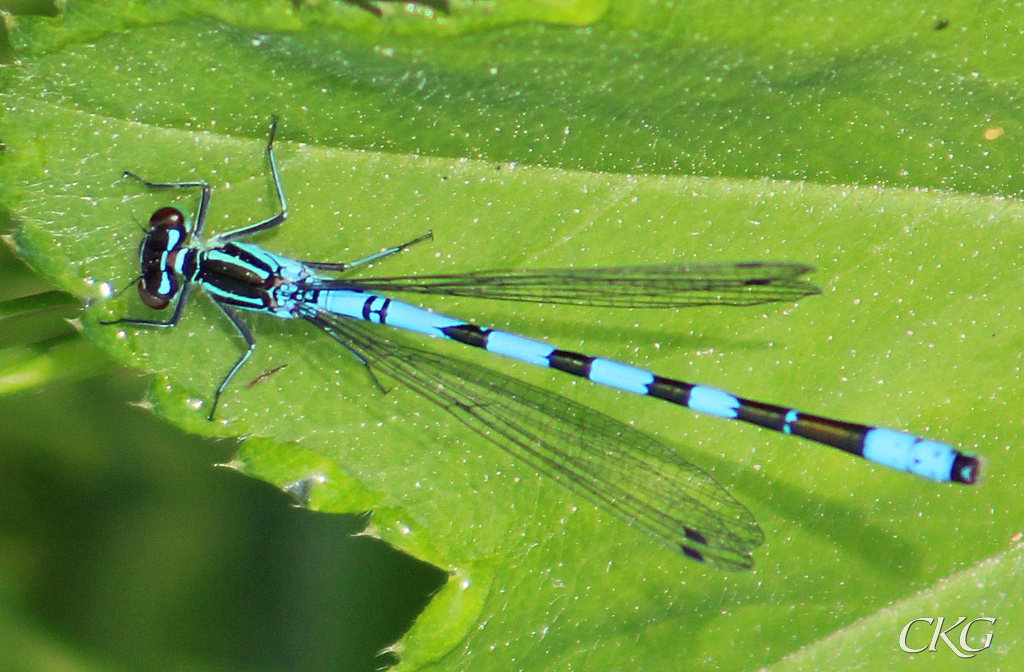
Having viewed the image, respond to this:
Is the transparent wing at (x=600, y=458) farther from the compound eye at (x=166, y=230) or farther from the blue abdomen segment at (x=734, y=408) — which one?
the compound eye at (x=166, y=230)

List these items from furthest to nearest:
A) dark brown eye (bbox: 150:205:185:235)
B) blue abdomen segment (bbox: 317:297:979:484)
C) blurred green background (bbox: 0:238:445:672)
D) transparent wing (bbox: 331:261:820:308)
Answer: blurred green background (bbox: 0:238:445:672) < dark brown eye (bbox: 150:205:185:235) < transparent wing (bbox: 331:261:820:308) < blue abdomen segment (bbox: 317:297:979:484)

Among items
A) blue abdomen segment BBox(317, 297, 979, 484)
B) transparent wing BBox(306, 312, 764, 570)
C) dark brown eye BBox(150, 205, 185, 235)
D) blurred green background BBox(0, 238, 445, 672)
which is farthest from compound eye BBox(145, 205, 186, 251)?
blurred green background BBox(0, 238, 445, 672)

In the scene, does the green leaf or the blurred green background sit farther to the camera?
the blurred green background

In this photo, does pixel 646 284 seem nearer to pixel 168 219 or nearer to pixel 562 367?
pixel 562 367

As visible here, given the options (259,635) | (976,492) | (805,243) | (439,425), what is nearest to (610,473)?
(439,425)

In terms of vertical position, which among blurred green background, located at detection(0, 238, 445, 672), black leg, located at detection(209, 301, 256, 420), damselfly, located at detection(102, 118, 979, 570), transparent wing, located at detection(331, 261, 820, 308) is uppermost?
transparent wing, located at detection(331, 261, 820, 308)

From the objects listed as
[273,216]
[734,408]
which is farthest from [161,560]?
[734,408]

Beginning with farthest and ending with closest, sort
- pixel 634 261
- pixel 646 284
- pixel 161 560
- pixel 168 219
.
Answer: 1. pixel 161 560
2. pixel 168 219
3. pixel 634 261
4. pixel 646 284

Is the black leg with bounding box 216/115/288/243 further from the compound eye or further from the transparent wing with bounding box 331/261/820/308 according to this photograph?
the transparent wing with bounding box 331/261/820/308
